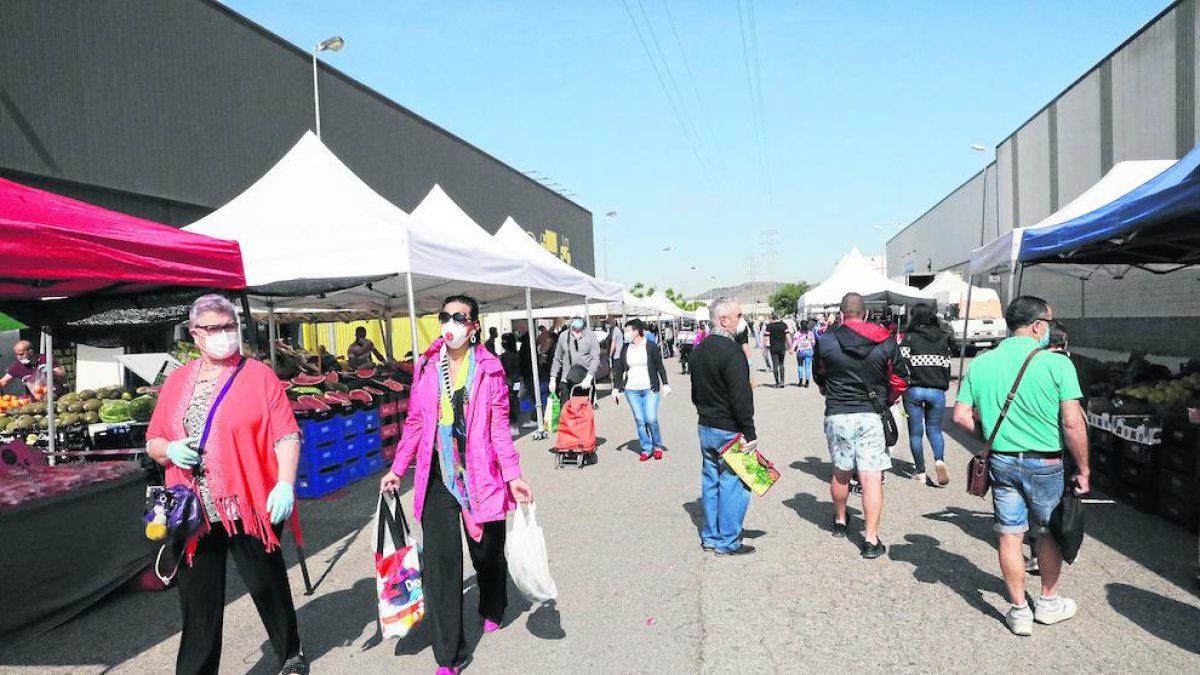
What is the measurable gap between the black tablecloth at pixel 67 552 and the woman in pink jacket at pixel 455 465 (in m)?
2.08

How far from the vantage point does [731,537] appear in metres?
5.13

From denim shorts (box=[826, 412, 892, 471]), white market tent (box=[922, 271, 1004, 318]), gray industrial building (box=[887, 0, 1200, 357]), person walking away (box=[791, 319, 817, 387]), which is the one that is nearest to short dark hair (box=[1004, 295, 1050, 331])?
denim shorts (box=[826, 412, 892, 471])

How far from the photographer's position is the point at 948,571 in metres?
4.64

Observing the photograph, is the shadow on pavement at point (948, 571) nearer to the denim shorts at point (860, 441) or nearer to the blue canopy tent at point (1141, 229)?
the denim shorts at point (860, 441)

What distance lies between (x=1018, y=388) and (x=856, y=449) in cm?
153

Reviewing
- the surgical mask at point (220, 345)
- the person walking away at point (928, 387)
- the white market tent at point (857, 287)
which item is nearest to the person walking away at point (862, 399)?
the person walking away at point (928, 387)

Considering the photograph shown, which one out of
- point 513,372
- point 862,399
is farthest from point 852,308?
point 513,372

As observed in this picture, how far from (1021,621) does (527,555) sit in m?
2.60

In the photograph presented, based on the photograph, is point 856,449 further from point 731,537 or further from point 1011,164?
point 1011,164

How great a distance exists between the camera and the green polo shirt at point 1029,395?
364 centimetres

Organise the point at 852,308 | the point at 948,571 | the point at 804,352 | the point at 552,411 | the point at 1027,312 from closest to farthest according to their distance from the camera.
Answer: the point at 1027,312 → the point at 948,571 → the point at 852,308 → the point at 552,411 → the point at 804,352

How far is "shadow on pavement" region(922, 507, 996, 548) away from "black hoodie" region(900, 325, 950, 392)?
54.2 inches

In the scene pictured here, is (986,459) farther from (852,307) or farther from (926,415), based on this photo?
(926,415)

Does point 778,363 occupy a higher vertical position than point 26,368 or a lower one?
lower
